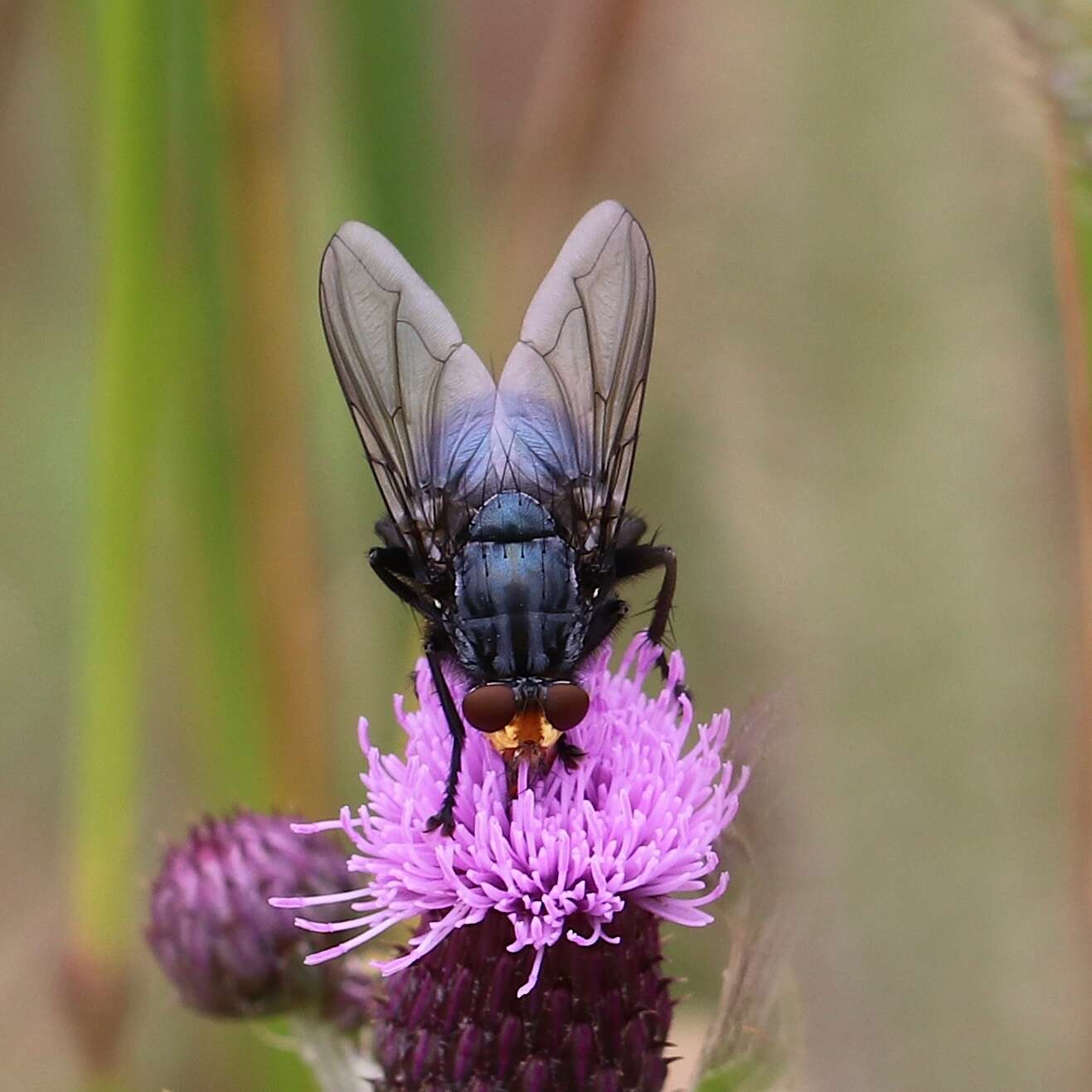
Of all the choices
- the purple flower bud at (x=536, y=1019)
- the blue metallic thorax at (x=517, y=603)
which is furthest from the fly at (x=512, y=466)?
the purple flower bud at (x=536, y=1019)

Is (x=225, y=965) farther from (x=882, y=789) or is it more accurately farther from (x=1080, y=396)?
(x=1080, y=396)

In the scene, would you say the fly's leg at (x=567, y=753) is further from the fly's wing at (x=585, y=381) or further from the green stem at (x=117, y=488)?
the green stem at (x=117, y=488)

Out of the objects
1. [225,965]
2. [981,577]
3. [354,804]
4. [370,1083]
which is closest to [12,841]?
[354,804]

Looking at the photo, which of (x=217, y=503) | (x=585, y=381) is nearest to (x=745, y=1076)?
(x=585, y=381)

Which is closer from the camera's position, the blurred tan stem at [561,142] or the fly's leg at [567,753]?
the fly's leg at [567,753]

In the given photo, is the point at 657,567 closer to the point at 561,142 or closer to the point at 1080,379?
the point at 1080,379

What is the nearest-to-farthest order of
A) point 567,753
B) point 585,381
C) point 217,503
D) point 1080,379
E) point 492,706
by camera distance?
1. point 1080,379
2. point 492,706
3. point 567,753
4. point 585,381
5. point 217,503
